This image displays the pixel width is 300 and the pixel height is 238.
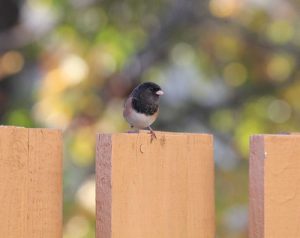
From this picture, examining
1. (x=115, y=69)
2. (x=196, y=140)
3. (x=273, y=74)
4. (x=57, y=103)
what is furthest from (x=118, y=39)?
(x=196, y=140)

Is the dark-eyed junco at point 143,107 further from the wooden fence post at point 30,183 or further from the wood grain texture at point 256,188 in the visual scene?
the wooden fence post at point 30,183

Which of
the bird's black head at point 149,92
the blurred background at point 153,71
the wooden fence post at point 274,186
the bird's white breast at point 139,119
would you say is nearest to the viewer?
the wooden fence post at point 274,186

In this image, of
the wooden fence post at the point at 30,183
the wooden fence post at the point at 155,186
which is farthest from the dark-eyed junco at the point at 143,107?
the wooden fence post at the point at 30,183

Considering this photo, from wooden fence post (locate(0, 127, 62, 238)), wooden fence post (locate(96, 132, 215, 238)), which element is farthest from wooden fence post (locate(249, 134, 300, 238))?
wooden fence post (locate(0, 127, 62, 238))

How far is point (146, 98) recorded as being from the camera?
9.82 ft

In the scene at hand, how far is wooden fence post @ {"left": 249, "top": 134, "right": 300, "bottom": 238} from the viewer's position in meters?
1.71

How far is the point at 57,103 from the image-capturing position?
459 cm

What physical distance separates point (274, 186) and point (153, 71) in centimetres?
327

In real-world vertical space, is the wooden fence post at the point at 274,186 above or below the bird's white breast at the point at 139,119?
below

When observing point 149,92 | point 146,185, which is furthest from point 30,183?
point 149,92

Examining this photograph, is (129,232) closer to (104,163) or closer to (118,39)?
(104,163)

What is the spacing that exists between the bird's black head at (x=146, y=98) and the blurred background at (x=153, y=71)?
1.60 metres

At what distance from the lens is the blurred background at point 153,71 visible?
184 inches

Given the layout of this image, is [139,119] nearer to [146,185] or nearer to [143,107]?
[143,107]
